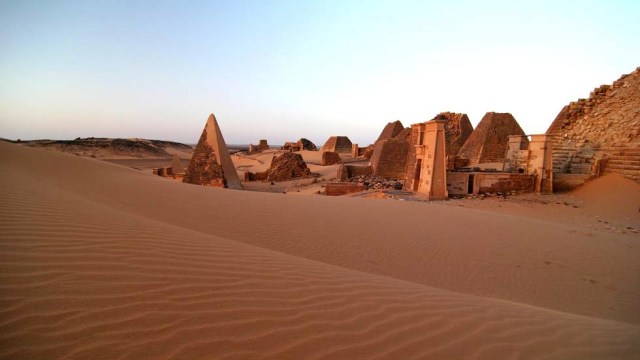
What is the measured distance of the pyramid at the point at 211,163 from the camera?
15.5 metres

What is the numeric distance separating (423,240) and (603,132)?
18408 millimetres

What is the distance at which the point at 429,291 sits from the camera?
3387 millimetres

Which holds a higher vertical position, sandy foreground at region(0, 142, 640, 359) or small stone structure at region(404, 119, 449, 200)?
small stone structure at region(404, 119, 449, 200)

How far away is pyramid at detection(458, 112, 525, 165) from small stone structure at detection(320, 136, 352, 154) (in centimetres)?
1859

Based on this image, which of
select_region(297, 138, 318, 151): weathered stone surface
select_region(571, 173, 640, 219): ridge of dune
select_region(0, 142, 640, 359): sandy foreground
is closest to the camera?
select_region(0, 142, 640, 359): sandy foreground

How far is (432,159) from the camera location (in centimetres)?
1295

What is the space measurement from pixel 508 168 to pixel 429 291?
1556 centimetres

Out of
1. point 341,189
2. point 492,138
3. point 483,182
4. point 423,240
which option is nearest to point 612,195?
point 483,182

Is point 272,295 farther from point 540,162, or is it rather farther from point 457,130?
point 457,130

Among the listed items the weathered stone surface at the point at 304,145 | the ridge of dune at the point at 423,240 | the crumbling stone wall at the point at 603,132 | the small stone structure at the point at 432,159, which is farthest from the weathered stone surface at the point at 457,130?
the weathered stone surface at the point at 304,145

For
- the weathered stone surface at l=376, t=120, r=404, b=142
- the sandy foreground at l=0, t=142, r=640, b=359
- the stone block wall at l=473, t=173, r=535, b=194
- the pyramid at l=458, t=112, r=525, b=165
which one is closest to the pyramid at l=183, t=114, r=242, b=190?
the sandy foreground at l=0, t=142, r=640, b=359

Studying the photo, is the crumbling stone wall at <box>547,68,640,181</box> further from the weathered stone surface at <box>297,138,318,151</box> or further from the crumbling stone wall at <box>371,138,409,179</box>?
the weathered stone surface at <box>297,138,318,151</box>

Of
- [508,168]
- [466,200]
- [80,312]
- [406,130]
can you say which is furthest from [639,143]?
[80,312]

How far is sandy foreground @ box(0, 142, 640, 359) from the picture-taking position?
6.11ft
